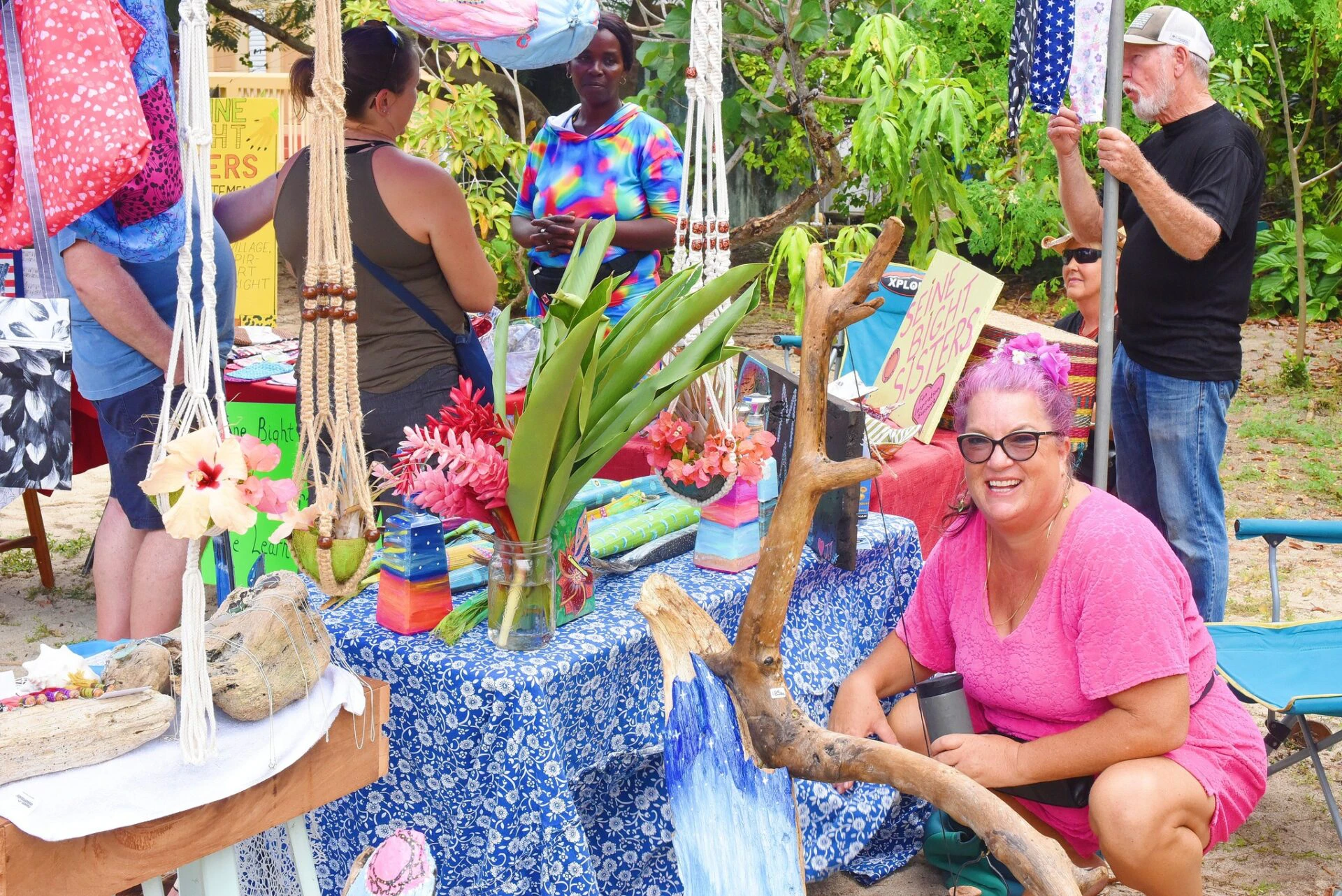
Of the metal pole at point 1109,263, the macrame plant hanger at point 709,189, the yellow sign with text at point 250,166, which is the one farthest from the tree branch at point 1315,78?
the macrame plant hanger at point 709,189

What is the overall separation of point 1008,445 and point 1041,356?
0.19 meters

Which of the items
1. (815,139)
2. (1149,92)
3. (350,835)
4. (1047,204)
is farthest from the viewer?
(1047,204)

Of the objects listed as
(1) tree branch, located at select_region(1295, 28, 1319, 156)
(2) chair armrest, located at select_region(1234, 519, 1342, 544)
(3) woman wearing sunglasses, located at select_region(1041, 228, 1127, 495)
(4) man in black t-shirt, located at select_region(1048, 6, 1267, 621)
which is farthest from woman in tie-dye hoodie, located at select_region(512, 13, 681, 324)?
(1) tree branch, located at select_region(1295, 28, 1319, 156)

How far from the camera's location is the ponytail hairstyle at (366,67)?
2.46 meters


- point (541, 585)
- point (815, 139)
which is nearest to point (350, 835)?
point (541, 585)

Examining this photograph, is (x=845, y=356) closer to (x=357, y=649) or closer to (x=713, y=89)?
(x=713, y=89)

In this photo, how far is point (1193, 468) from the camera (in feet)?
10.2

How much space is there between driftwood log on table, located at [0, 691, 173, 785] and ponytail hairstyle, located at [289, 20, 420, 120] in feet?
4.79

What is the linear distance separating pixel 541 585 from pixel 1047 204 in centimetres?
528

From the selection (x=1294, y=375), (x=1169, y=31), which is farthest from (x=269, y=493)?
(x=1294, y=375)

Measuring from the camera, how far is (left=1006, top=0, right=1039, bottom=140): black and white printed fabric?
3031 mm

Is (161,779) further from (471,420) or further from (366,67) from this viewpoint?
(366,67)

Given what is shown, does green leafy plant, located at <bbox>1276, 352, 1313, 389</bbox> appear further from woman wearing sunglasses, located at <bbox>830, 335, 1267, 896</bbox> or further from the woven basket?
woman wearing sunglasses, located at <bbox>830, 335, 1267, 896</bbox>

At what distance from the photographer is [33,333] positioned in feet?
10.8
